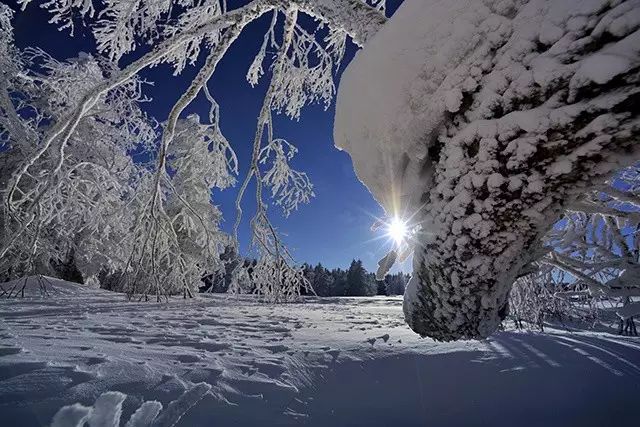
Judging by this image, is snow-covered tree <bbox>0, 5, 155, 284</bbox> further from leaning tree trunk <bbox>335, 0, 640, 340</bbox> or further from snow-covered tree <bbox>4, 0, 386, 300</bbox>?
leaning tree trunk <bbox>335, 0, 640, 340</bbox>

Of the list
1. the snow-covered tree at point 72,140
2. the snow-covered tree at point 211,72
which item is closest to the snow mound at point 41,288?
the snow-covered tree at point 72,140

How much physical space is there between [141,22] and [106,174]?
466 centimetres

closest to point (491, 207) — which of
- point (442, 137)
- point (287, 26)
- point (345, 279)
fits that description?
point (442, 137)

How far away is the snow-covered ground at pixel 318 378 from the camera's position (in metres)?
1.49

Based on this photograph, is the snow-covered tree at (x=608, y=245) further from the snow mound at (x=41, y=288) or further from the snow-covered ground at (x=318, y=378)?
the snow mound at (x=41, y=288)

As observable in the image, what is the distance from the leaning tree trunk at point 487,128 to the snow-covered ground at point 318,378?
0.80m

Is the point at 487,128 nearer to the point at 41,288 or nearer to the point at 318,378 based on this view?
the point at 318,378

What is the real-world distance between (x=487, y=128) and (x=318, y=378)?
168 cm

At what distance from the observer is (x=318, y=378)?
6.56 feet

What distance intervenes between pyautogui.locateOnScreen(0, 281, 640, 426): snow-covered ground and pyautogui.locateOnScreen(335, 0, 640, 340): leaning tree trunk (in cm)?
80

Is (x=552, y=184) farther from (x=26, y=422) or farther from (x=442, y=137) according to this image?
(x=26, y=422)

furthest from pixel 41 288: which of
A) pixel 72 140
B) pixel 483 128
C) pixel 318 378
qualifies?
pixel 483 128

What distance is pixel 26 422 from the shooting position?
119cm

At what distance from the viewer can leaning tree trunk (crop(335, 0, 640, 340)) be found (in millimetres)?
795
